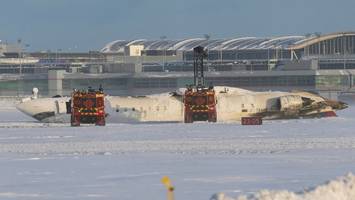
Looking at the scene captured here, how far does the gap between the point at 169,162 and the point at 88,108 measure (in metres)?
28.1

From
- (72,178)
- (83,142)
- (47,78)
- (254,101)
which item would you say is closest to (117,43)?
(47,78)

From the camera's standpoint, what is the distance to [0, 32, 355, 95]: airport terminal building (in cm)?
10188

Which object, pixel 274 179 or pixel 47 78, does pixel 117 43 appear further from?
pixel 274 179

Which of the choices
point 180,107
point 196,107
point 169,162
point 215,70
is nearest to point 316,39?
point 215,70

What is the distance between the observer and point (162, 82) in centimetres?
10256

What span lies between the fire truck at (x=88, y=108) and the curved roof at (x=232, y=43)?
336 ft

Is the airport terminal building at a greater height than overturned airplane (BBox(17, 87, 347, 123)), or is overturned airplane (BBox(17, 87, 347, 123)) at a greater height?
the airport terminal building

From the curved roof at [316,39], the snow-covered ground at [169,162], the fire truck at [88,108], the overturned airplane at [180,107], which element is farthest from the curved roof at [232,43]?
the snow-covered ground at [169,162]

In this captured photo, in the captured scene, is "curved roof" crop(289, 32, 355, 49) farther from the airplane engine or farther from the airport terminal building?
the airplane engine

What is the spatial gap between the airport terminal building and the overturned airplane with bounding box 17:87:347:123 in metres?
40.9

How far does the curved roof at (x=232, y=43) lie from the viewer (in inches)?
6038

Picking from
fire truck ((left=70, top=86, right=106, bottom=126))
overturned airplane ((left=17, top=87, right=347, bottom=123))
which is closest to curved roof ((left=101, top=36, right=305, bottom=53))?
overturned airplane ((left=17, top=87, right=347, bottom=123))

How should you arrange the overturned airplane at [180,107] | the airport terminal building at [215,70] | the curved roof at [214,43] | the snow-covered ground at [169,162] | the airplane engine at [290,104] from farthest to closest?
the curved roof at [214,43] < the airport terminal building at [215,70] < the airplane engine at [290,104] < the overturned airplane at [180,107] < the snow-covered ground at [169,162]

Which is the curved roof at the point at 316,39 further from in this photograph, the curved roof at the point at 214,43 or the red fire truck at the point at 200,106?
the red fire truck at the point at 200,106
